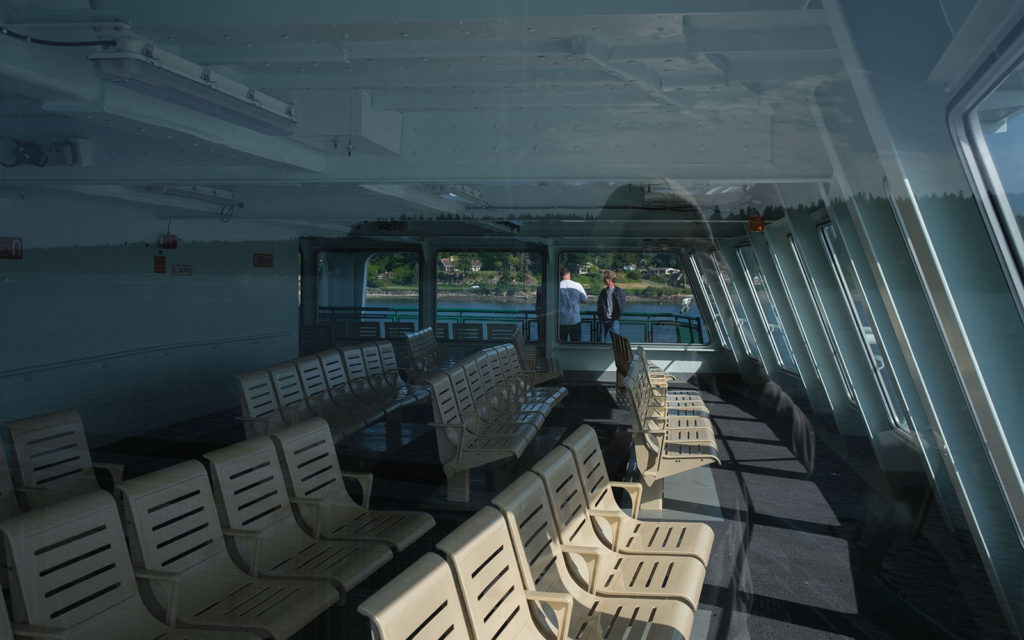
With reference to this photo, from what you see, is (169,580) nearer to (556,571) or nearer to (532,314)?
(556,571)

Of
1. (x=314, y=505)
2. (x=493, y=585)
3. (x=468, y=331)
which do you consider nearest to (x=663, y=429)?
(x=468, y=331)

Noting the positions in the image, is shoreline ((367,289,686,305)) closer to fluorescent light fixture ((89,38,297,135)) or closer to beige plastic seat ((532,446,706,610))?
fluorescent light fixture ((89,38,297,135))

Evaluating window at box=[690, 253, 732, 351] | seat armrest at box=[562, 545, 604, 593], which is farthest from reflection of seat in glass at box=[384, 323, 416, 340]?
seat armrest at box=[562, 545, 604, 593]

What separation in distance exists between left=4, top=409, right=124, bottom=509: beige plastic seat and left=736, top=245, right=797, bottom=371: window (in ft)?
11.7

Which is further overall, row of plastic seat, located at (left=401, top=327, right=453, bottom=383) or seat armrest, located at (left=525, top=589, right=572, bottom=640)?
row of plastic seat, located at (left=401, top=327, right=453, bottom=383)

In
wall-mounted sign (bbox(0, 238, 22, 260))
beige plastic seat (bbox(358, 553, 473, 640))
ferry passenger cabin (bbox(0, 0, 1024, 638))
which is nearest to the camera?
beige plastic seat (bbox(358, 553, 473, 640))

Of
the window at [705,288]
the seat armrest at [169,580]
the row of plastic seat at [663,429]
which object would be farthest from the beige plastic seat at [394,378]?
the seat armrest at [169,580]

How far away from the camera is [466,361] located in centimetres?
488

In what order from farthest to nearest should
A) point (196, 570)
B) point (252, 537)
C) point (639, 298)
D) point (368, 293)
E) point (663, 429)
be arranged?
point (663, 429) < point (639, 298) < point (368, 293) < point (252, 537) < point (196, 570)

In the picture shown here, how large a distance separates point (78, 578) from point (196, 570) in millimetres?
474

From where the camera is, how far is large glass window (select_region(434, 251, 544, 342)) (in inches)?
182

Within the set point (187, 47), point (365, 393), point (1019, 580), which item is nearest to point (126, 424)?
point (365, 393)

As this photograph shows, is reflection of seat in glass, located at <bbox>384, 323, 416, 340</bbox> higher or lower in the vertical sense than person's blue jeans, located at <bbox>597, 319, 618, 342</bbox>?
higher

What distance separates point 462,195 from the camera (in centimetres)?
446
